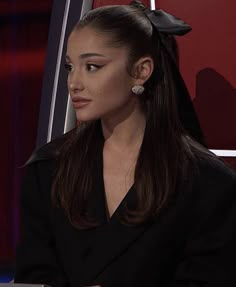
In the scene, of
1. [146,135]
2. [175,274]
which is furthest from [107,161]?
[175,274]

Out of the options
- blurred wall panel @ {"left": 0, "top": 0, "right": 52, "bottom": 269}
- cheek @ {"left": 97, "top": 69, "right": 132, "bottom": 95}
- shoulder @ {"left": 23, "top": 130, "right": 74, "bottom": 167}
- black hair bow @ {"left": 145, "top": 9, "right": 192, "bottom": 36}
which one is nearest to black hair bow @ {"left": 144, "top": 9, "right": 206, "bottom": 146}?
black hair bow @ {"left": 145, "top": 9, "right": 192, "bottom": 36}

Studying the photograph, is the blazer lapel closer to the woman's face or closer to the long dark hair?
the long dark hair

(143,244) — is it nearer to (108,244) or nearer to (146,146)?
(108,244)

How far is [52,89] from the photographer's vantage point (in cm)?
141

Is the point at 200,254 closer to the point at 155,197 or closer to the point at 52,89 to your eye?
the point at 155,197

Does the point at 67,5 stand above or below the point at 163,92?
above

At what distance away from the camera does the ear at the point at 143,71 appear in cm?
103

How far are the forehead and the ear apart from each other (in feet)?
0.13

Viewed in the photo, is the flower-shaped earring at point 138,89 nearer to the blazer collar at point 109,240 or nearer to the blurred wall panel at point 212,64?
the blazer collar at point 109,240

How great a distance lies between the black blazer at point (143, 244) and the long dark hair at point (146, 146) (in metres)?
0.02

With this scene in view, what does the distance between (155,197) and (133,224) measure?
0.06m

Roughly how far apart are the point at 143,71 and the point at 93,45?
102mm

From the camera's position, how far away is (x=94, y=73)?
99 centimetres

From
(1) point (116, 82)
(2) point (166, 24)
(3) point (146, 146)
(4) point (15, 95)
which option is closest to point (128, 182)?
(3) point (146, 146)
